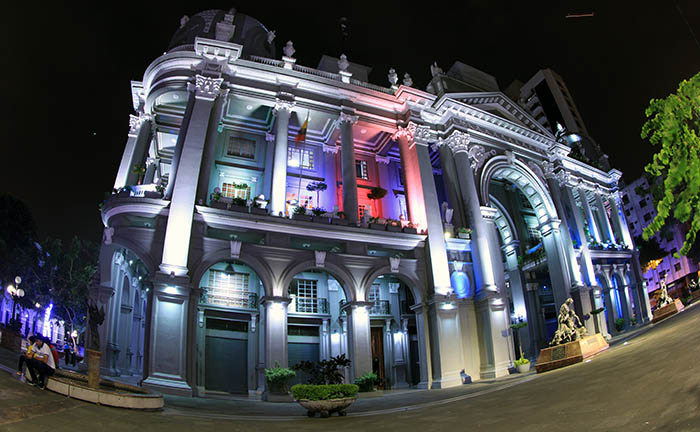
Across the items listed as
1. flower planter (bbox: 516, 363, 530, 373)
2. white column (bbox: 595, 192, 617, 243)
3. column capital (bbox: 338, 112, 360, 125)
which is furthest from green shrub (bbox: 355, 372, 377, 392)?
white column (bbox: 595, 192, 617, 243)

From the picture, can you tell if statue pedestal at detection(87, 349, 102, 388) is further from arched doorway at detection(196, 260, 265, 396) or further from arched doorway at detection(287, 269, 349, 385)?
arched doorway at detection(287, 269, 349, 385)

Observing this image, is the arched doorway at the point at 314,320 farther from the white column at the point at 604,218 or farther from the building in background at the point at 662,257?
the building in background at the point at 662,257

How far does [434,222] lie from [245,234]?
12.9m

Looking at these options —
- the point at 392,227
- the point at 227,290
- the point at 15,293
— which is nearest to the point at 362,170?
the point at 392,227

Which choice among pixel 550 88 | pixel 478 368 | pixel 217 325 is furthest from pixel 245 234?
pixel 550 88

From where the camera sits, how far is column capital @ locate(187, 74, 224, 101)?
1036 inches

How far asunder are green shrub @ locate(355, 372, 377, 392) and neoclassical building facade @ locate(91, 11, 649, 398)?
1.20 m

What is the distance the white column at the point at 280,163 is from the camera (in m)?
25.7

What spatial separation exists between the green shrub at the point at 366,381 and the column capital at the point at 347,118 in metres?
17.3

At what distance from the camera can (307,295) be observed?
30031 millimetres

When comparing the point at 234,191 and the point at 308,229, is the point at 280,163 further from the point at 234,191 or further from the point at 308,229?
the point at 234,191

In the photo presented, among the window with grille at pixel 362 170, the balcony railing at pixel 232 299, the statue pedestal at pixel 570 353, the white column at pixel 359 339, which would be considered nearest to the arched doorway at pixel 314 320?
the balcony railing at pixel 232 299

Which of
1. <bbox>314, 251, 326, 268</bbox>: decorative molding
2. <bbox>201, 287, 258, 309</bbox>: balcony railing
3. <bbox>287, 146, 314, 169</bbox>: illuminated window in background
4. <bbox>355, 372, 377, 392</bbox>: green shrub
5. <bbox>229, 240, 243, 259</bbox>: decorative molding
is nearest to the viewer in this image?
<bbox>355, 372, 377, 392</bbox>: green shrub

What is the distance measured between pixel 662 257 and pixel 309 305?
61.2 meters
